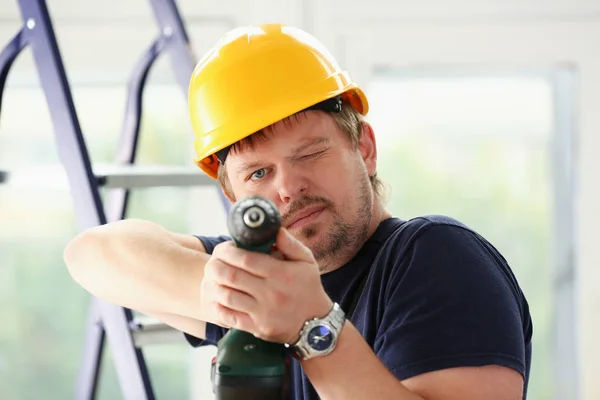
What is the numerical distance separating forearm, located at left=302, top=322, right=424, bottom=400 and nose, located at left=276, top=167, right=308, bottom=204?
35 centimetres

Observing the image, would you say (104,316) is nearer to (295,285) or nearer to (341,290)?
(341,290)

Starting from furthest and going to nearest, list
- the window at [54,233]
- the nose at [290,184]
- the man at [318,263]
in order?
the window at [54,233], the nose at [290,184], the man at [318,263]

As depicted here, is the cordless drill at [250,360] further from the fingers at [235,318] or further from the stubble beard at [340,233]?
the stubble beard at [340,233]

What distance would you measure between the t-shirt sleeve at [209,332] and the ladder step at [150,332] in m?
0.06

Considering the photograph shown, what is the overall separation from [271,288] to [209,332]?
2.33 feet

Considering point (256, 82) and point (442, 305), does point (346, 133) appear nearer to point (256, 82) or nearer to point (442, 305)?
point (256, 82)

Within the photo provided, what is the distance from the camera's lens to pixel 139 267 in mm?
1498

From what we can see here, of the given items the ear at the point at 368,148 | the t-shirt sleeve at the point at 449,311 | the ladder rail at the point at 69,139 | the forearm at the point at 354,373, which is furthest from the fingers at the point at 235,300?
the ladder rail at the point at 69,139

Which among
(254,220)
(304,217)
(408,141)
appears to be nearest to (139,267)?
(304,217)

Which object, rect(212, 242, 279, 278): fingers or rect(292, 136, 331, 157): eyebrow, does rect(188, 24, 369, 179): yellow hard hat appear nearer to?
rect(292, 136, 331, 157): eyebrow

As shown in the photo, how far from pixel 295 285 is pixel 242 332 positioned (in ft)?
0.31

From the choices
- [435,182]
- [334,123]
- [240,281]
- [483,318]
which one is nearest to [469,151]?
[435,182]

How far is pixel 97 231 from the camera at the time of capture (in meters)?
1.57

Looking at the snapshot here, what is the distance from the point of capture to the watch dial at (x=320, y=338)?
0.95 metres
